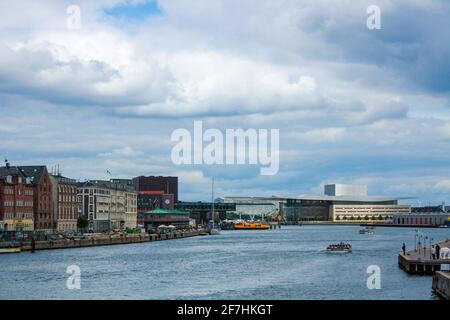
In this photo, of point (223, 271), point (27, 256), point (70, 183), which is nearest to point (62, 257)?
point (27, 256)

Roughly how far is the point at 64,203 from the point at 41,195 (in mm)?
12282

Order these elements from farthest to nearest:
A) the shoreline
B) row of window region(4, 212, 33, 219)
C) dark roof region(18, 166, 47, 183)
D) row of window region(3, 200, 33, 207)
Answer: dark roof region(18, 166, 47, 183), row of window region(4, 212, 33, 219), row of window region(3, 200, 33, 207), the shoreline

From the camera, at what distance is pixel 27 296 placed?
50.0 metres

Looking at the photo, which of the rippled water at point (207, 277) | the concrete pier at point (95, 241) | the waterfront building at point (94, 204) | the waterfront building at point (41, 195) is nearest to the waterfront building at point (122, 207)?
the waterfront building at point (94, 204)

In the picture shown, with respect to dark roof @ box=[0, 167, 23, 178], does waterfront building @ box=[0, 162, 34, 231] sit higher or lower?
lower

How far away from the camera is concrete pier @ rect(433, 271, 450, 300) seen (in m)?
45.2

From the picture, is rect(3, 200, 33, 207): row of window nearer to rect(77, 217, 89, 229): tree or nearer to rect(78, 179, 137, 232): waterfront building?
rect(77, 217, 89, 229): tree

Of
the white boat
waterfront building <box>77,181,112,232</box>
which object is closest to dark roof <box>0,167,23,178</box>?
the white boat

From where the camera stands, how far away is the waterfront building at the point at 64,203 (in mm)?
135750

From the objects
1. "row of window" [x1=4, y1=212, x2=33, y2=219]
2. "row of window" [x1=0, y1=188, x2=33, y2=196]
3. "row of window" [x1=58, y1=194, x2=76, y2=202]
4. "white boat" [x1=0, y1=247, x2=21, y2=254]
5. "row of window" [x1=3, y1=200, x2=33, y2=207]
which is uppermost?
"row of window" [x1=0, y1=188, x2=33, y2=196]

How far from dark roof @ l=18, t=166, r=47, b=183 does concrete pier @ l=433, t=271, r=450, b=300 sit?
87.5 meters

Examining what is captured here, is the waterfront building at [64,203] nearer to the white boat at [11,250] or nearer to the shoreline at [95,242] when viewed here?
the shoreline at [95,242]

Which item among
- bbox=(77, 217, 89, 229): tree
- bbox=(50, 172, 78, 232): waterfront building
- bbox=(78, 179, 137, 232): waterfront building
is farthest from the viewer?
bbox=(78, 179, 137, 232): waterfront building

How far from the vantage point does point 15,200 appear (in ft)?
390
